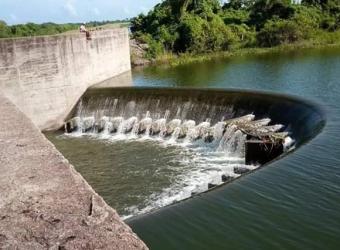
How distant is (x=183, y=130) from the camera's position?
13.6 meters

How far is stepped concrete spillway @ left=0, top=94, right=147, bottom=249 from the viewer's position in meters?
3.83

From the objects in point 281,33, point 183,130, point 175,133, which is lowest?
point 175,133

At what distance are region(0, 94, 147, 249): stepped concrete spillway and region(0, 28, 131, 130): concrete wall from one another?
32.4 feet

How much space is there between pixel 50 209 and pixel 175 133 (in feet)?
30.9

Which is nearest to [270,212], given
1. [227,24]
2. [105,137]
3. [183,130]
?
[183,130]

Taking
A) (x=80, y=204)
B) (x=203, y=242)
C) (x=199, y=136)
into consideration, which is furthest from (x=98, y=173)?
(x=80, y=204)

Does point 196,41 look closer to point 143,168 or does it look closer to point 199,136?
point 199,136

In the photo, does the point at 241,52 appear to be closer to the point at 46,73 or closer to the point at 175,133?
the point at 46,73

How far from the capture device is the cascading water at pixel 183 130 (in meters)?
9.87

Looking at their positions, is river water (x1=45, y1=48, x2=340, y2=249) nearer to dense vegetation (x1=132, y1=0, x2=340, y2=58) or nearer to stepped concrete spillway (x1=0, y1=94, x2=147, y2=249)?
stepped concrete spillway (x1=0, y1=94, x2=147, y2=249)

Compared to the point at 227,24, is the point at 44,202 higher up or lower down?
lower down

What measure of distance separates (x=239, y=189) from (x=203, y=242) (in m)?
1.52

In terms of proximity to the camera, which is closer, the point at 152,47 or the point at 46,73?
the point at 46,73

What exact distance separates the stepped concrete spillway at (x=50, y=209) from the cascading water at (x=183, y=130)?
10.5ft
